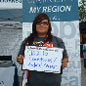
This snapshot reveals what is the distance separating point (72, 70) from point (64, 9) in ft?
3.28

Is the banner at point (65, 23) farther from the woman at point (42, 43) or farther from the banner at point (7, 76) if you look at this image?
the banner at point (7, 76)

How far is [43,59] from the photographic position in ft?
7.01

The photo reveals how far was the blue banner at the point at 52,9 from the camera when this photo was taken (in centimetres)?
265

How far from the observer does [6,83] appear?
3307mm

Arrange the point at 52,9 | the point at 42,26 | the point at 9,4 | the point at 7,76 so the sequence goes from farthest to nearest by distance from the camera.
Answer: the point at 9,4
the point at 7,76
the point at 52,9
the point at 42,26

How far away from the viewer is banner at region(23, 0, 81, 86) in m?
2.66

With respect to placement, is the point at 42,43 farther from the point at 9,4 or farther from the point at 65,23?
the point at 9,4

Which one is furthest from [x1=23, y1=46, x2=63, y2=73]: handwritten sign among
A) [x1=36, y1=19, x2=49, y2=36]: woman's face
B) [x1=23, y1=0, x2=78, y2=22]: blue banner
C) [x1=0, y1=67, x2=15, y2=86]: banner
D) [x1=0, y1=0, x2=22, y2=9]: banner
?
[x1=0, y1=0, x2=22, y2=9]: banner

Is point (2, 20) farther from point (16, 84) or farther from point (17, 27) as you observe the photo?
point (16, 84)

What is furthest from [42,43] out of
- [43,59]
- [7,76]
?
[7,76]

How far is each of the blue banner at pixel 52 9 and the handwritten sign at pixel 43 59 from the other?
2.52 feet

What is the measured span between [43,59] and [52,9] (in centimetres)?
95

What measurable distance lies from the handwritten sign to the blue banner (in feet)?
2.52

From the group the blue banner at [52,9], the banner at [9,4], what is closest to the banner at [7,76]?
the blue banner at [52,9]
